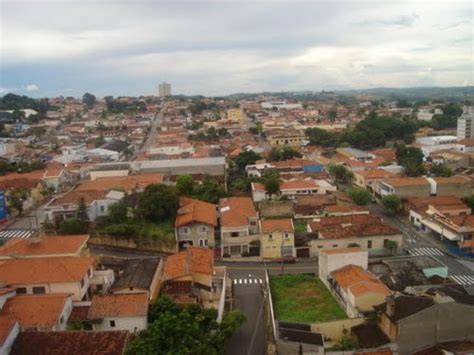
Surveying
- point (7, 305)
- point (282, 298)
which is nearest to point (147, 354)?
point (7, 305)

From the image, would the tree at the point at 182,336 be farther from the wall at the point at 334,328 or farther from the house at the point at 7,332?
the house at the point at 7,332

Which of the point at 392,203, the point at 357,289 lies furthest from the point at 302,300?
the point at 392,203

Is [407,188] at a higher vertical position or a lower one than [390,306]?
higher

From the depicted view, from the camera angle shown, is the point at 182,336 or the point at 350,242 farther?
the point at 350,242

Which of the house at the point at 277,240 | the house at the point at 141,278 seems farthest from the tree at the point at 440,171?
the house at the point at 141,278

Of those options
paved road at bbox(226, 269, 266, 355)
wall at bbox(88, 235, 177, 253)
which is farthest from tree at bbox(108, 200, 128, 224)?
paved road at bbox(226, 269, 266, 355)

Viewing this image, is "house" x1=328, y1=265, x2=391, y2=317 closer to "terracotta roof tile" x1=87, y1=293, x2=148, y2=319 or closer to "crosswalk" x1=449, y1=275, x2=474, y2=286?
"crosswalk" x1=449, y1=275, x2=474, y2=286

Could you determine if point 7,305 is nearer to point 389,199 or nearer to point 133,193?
point 133,193

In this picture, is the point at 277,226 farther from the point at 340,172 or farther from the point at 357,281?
the point at 340,172
